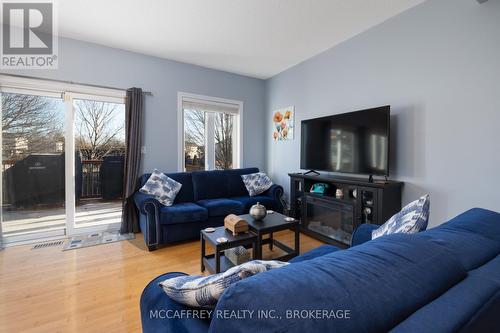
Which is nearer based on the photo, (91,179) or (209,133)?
(91,179)

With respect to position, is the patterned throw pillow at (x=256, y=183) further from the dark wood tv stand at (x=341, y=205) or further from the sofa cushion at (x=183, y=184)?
the sofa cushion at (x=183, y=184)

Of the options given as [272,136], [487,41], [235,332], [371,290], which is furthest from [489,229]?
[272,136]

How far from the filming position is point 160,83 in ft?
12.0

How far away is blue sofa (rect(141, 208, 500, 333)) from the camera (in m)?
0.48

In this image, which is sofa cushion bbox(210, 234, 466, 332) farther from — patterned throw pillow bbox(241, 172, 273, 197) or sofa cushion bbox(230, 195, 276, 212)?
patterned throw pillow bbox(241, 172, 273, 197)

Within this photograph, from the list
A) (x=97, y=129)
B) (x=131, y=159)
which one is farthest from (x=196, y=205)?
(x=97, y=129)

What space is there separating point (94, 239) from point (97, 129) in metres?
1.56

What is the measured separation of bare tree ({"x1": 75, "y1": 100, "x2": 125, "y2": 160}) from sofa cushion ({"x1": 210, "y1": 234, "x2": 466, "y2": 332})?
11.8ft

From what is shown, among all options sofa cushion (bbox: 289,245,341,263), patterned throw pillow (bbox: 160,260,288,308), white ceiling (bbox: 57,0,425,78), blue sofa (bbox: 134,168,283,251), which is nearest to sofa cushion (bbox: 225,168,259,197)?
blue sofa (bbox: 134,168,283,251)

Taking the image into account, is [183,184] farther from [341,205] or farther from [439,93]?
[439,93]

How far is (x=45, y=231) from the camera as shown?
3.08 m

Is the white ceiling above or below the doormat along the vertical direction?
above

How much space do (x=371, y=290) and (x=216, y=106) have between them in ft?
13.2

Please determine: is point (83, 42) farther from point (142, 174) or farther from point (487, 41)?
point (487, 41)
